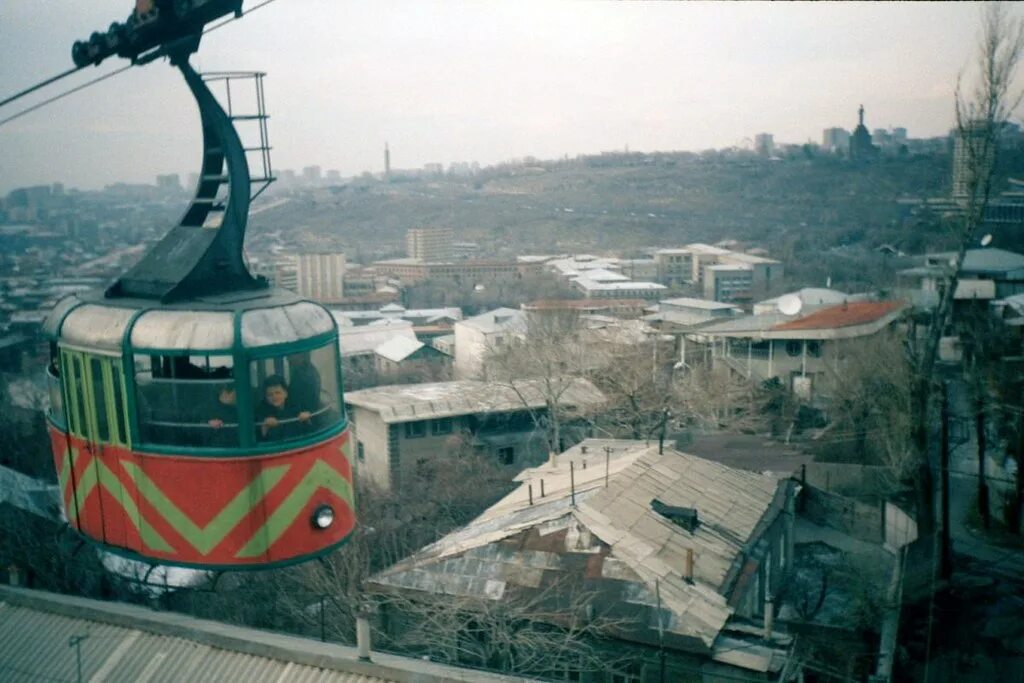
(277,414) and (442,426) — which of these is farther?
(442,426)

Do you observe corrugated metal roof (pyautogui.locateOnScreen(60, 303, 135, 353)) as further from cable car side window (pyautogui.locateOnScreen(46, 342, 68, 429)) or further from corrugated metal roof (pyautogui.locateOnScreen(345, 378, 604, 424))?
corrugated metal roof (pyautogui.locateOnScreen(345, 378, 604, 424))

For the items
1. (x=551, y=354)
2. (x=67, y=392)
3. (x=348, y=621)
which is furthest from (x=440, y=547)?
(x=551, y=354)

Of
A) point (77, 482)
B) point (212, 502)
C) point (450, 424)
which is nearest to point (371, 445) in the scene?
point (450, 424)

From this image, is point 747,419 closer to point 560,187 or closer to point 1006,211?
point 1006,211

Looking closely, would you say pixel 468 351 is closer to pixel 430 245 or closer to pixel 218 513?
pixel 218 513

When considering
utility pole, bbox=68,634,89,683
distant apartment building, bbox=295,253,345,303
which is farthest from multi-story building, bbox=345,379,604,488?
distant apartment building, bbox=295,253,345,303

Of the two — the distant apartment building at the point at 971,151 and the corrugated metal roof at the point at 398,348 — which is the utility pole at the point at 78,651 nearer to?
the distant apartment building at the point at 971,151

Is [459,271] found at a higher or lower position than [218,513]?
lower
